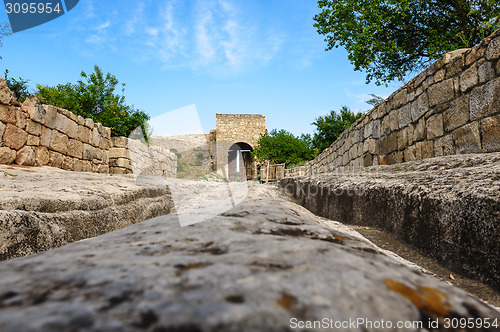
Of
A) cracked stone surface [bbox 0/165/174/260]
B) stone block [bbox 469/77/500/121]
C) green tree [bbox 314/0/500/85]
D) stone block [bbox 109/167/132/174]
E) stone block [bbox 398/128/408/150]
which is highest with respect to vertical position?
green tree [bbox 314/0/500/85]

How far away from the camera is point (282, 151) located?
61.8 ft

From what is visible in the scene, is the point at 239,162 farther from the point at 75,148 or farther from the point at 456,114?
the point at 456,114

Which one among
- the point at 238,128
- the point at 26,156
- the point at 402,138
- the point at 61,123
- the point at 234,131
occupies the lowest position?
the point at 26,156

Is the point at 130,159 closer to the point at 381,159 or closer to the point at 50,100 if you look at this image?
the point at 50,100

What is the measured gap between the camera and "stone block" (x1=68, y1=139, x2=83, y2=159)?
5.47 metres

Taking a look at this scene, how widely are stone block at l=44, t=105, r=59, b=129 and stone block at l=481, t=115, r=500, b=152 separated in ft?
19.7

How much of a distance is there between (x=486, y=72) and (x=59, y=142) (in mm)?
6208

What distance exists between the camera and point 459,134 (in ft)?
10.0

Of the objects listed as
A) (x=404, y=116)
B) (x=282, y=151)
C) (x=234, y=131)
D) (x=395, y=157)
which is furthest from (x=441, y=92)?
(x=234, y=131)

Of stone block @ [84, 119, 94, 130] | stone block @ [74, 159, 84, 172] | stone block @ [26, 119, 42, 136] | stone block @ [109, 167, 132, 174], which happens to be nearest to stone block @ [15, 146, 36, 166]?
stone block @ [26, 119, 42, 136]

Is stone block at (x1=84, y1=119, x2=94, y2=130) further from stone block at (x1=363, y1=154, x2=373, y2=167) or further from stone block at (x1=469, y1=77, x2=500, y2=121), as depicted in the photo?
stone block at (x1=469, y1=77, x2=500, y2=121)

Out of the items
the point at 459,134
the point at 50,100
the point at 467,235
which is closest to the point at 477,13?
the point at 459,134

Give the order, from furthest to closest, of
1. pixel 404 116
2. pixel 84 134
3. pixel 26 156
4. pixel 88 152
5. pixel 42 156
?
pixel 88 152 < pixel 84 134 < pixel 42 156 < pixel 26 156 < pixel 404 116

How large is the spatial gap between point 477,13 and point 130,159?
10.3m
